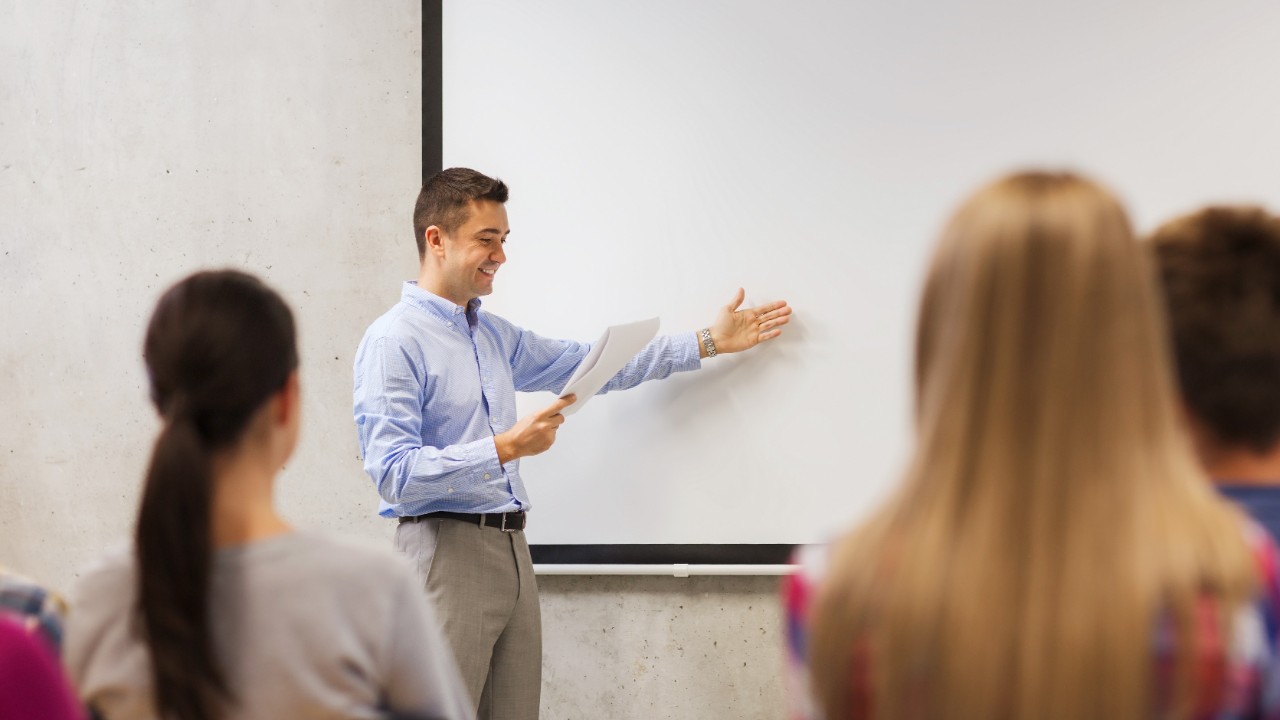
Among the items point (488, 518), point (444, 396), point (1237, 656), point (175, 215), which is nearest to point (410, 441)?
point (444, 396)

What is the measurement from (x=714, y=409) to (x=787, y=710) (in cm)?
77

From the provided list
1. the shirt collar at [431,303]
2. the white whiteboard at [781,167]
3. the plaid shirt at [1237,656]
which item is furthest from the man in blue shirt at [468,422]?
the plaid shirt at [1237,656]

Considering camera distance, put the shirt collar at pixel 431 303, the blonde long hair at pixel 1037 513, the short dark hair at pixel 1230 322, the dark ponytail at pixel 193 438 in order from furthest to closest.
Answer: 1. the shirt collar at pixel 431 303
2. the dark ponytail at pixel 193 438
3. the short dark hair at pixel 1230 322
4. the blonde long hair at pixel 1037 513

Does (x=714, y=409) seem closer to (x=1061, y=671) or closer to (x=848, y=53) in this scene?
(x=848, y=53)

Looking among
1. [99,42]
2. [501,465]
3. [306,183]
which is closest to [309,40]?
[306,183]

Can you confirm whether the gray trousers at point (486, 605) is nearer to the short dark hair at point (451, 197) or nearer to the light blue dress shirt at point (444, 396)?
the light blue dress shirt at point (444, 396)

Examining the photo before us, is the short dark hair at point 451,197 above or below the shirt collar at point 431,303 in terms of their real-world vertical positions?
above

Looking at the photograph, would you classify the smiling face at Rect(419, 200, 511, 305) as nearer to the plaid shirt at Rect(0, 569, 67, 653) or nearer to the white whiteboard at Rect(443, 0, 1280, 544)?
the white whiteboard at Rect(443, 0, 1280, 544)

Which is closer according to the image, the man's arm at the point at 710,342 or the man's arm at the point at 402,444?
the man's arm at the point at 402,444

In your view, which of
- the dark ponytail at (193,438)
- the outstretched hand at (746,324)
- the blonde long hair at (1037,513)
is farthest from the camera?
the outstretched hand at (746,324)

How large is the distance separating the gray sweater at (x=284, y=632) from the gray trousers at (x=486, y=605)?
4.18ft

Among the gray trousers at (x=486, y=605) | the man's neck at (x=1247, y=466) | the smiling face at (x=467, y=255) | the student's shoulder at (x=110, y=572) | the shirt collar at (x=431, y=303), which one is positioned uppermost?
the smiling face at (x=467, y=255)

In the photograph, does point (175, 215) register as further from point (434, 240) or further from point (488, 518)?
point (488, 518)

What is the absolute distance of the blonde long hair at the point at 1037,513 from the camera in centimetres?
77
